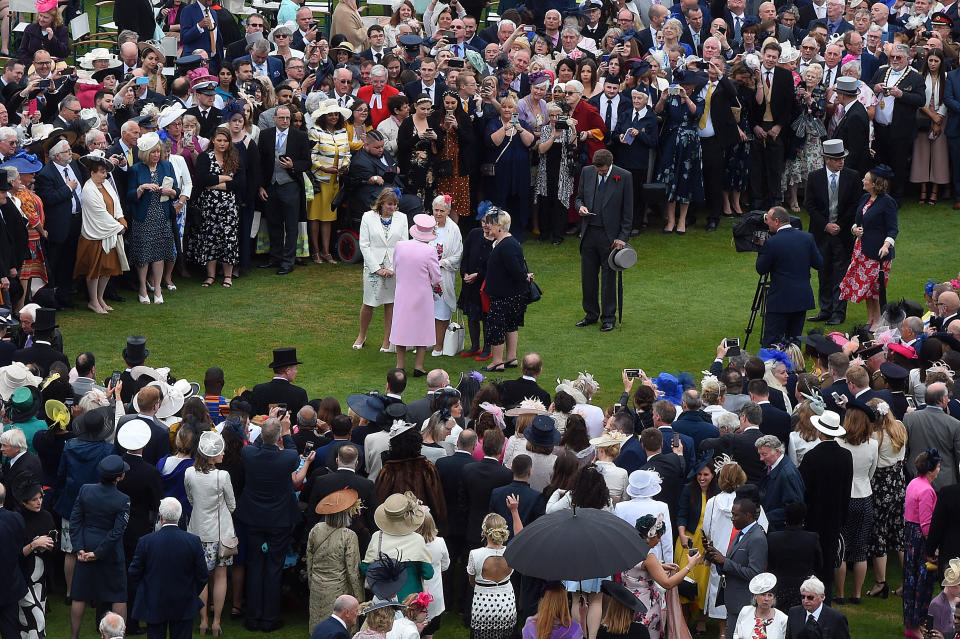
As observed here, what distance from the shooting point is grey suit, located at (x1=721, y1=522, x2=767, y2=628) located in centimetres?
961

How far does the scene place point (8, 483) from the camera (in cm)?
1009

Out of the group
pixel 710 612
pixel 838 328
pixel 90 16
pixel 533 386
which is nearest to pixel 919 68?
pixel 838 328

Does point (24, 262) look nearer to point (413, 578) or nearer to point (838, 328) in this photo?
point (413, 578)

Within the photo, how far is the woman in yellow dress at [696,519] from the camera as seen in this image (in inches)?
400

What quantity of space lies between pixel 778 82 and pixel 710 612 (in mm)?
10369

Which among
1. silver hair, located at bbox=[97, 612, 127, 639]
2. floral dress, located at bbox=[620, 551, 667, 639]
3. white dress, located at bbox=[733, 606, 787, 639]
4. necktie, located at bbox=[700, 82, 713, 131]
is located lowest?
floral dress, located at bbox=[620, 551, 667, 639]

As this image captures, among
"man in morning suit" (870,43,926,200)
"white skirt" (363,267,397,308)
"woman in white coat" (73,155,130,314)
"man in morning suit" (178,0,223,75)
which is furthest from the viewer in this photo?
"man in morning suit" (178,0,223,75)

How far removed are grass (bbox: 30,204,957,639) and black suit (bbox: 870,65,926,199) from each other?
3.53 ft

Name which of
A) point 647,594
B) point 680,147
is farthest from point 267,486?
point 680,147

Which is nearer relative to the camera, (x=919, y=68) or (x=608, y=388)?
(x=608, y=388)

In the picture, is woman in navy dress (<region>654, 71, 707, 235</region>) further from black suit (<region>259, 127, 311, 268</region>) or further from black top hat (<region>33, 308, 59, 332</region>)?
black top hat (<region>33, 308, 59, 332</region>)

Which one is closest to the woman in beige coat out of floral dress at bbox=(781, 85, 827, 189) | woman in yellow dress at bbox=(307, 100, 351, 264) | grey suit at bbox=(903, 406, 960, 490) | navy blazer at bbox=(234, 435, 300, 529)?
navy blazer at bbox=(234, 435, 300, 529)

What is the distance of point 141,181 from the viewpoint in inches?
623

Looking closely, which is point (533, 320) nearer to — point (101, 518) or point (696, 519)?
point (696, 519)
